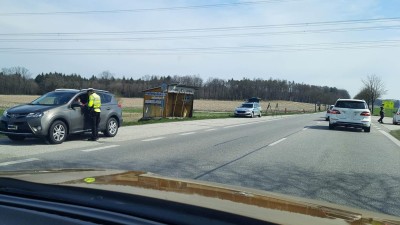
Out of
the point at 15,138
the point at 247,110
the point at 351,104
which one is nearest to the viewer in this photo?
the point at 15,138

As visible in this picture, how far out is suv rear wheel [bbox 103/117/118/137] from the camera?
1448 centimetres

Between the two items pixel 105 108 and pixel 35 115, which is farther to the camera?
pixel 105 108

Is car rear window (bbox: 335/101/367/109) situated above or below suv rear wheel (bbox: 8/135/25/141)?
above

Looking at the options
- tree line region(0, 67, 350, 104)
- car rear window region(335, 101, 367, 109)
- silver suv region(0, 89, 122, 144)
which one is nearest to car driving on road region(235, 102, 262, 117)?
car rear window region(335, 101, 367, 109)

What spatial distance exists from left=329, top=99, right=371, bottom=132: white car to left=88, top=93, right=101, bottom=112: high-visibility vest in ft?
47.5

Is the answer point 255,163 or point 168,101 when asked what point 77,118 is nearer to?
point 255,163

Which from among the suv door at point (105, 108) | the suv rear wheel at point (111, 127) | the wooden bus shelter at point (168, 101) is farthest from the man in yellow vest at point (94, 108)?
the wooden bus shelter at point (168, 101)

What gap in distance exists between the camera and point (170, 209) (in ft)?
6.62

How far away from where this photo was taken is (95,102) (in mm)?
12984

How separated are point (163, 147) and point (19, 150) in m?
4.04

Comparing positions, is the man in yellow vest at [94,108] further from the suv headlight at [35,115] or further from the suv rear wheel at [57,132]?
the suv headlight at [35,115]

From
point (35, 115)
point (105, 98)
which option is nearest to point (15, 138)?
point (35, 115)

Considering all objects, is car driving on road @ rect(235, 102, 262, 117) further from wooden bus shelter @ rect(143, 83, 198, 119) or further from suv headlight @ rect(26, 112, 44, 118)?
suv headlight @ rect(26, 112, 44, 118)

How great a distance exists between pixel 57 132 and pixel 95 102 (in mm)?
1621
